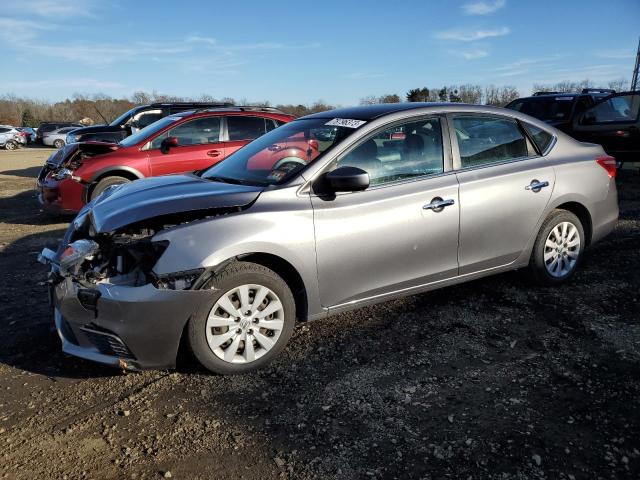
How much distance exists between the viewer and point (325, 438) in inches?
108

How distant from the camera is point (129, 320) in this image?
3.09 m

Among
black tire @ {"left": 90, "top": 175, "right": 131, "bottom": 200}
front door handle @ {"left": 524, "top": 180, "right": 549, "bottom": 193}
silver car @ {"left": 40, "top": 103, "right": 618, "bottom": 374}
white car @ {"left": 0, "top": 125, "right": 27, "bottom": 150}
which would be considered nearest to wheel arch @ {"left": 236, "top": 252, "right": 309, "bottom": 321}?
silver car @ {"left": 40, "top": 103, "right": 618, "bottom": 374}

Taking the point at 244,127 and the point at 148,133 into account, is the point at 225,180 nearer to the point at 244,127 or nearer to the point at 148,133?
the point at 148,133

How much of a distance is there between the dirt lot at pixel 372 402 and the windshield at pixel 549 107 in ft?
23.9

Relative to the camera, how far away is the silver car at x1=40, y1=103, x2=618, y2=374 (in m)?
3.18

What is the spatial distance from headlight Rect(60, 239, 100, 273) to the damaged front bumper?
0.15m

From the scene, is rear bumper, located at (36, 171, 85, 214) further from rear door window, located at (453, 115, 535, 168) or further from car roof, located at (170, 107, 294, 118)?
rear door window, located at (453, 115, 535, 168)

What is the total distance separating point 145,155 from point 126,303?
Answer: 5.69 meters

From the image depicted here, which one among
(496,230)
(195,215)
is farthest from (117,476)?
(496,230)

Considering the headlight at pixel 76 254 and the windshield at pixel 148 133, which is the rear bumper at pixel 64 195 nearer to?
the windshield at pixel 148 133

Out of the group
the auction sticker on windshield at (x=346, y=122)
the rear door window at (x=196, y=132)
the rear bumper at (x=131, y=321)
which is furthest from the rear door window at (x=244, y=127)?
the rear bumper at (x=131, y=321)

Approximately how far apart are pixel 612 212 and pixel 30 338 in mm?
5211

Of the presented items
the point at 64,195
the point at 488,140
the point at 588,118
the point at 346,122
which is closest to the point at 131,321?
the point at 346,122

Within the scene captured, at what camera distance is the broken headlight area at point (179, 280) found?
10.2 feet
